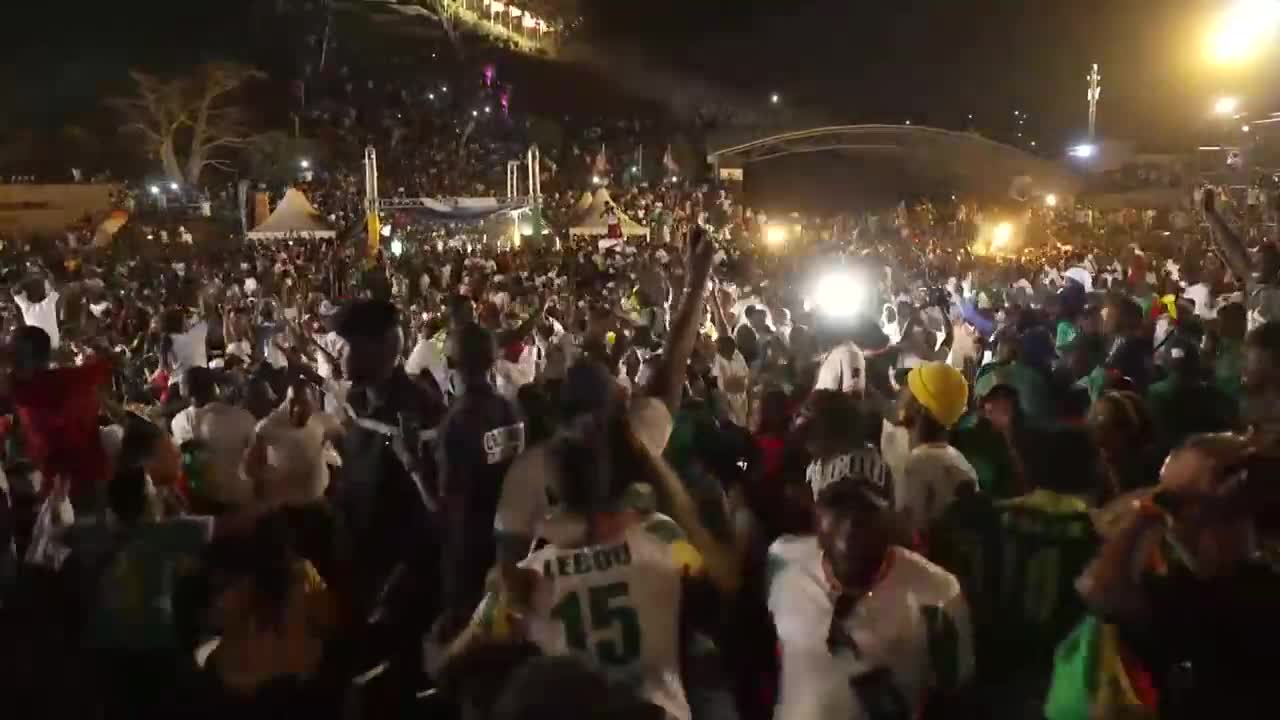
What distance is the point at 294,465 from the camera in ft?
12.4

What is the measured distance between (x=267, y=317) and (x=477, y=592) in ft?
26.7

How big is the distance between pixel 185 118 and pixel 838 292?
3543 centimetres

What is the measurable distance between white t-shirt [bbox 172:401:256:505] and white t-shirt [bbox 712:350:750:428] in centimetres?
350

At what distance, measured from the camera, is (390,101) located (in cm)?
5038

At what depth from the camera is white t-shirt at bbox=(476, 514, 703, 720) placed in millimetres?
2590

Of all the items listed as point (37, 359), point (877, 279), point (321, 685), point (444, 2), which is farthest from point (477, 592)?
point (444, 2)

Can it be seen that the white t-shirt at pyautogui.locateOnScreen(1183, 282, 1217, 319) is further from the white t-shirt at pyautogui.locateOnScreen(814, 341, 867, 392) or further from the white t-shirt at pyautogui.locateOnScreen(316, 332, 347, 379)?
the white t-shirt at pyautogui.locateOnScreen(316, 332, 347, 379)

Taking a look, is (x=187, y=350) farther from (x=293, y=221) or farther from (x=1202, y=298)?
(x=293, y=221)

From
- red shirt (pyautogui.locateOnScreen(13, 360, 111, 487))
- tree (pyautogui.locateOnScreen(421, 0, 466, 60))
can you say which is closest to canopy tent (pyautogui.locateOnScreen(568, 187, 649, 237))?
red shirt (pyautogui.locateOnScreen(13, 360, 111, 487))

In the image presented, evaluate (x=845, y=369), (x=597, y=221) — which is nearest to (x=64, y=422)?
(x=845, y=369)

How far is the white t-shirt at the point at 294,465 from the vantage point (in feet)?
12.1

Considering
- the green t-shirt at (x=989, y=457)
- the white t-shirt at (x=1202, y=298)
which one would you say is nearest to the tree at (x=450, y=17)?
the white t-shirt at (x=1202, y=298)

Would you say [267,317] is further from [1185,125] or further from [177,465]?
[1185,125]

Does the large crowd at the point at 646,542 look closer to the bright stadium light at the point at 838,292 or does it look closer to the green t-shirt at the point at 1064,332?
the green t-shirt at the point at 1064,332
